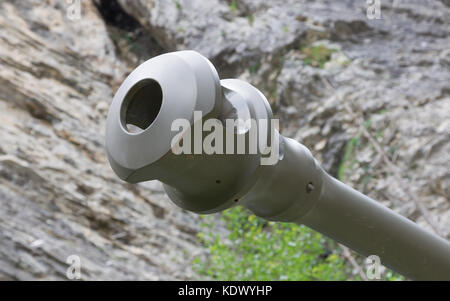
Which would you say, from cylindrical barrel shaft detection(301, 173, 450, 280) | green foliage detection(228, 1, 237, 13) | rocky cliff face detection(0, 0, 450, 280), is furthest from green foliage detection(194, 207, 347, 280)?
cylindrical barrel shaft detection(301, 173, 450, 280)

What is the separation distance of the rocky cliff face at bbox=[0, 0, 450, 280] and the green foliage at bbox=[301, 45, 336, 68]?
0.04ft

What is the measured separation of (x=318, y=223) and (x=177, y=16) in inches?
243

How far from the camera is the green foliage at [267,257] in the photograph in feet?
13.4

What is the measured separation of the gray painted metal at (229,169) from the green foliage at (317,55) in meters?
5.08

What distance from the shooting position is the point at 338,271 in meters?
4.08

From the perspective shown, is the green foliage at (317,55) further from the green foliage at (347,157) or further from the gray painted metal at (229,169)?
the gray painted metal at (229,169)

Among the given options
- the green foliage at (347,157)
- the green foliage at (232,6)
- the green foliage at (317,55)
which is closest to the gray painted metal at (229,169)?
the green foliage at (347,157)

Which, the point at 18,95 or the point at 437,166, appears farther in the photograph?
the point at 18,95

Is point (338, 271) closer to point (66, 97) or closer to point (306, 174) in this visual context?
point (66, 97)

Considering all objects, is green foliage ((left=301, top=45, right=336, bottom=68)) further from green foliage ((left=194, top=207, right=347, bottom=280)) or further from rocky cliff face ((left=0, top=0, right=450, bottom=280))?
green foliage ((left=194, top=207, right=347, bottom=280))

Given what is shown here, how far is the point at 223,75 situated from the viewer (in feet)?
19.9

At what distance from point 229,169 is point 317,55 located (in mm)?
5305

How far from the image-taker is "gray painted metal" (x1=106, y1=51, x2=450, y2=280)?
0.43 m

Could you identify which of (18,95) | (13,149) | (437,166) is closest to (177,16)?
(18,95)
